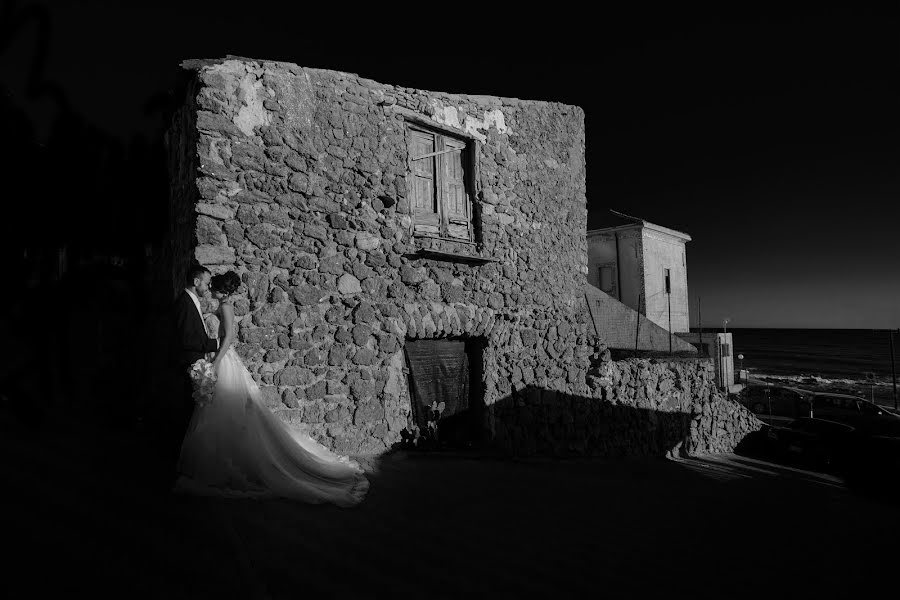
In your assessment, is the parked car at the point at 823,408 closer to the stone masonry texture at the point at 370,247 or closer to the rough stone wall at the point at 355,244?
the stone masonry texture at the point at 370,247

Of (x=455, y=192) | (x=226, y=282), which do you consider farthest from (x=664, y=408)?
(x=226, y=282)

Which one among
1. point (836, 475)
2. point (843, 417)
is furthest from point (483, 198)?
point (843, 417)

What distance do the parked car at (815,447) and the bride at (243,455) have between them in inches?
456

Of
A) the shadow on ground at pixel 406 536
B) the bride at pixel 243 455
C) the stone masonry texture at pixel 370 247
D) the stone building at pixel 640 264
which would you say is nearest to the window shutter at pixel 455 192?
the stone masonry texture at pixel 370 247

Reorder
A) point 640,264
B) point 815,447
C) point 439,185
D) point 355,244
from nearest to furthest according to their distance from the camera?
1. point 355,244
2. point 439,185
3. point 815,447
4. point 640,264

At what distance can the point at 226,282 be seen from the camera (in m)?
4.96

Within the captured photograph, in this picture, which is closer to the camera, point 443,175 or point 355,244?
point 355,244

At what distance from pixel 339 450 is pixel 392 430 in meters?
0.71

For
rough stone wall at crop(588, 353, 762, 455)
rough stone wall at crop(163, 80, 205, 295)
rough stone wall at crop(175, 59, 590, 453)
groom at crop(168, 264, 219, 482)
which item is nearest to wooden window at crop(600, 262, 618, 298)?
rough stone wall at crop(588, 353, 762, 455)

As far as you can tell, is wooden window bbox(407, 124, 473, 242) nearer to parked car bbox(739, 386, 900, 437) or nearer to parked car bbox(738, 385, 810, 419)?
parked car bbox(739, 386, 900, 437)

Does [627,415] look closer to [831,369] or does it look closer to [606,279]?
[606,279]

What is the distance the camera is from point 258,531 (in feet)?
10.1

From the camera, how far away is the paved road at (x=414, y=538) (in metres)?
2.36

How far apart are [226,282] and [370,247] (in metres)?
1.82
